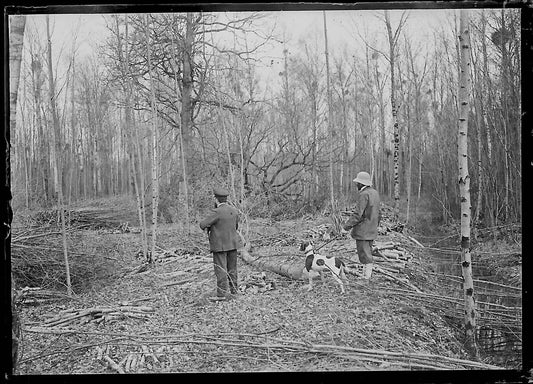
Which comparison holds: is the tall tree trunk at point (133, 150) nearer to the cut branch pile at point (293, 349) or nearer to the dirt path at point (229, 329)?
the dirt path at point (229, 329)

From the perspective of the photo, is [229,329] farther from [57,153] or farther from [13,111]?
[13,111]

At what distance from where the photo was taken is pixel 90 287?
190 inches

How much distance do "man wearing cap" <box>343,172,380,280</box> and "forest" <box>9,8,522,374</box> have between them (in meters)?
0.08

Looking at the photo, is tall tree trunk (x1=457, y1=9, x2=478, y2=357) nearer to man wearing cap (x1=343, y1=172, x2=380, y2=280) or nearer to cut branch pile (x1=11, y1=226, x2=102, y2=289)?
man wearing cap (x1=343, y1=172, x2=380, y2=280)

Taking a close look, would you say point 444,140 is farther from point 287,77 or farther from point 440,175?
point 287,77

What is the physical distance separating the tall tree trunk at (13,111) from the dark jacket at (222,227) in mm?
1933

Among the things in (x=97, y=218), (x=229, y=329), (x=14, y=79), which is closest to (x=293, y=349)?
(x=229, y=329)

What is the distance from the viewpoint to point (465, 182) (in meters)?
4.75

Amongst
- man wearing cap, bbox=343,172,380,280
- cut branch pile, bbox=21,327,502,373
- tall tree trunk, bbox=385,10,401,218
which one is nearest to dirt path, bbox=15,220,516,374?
cut branch pile, bbox=21,327,502,373

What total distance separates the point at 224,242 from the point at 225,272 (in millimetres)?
309

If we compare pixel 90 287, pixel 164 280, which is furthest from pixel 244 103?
pixel 90 287


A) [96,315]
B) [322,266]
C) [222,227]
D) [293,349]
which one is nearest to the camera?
[293,349]

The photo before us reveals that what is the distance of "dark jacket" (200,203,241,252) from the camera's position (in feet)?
16.1

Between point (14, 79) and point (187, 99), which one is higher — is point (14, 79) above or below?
above
